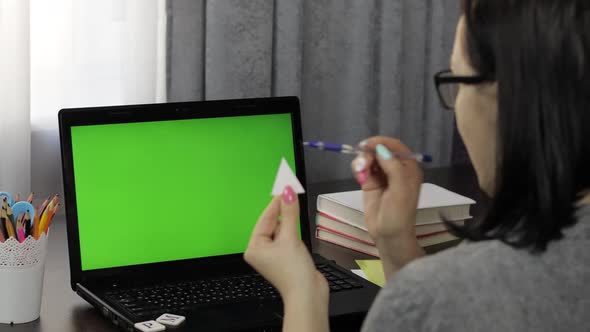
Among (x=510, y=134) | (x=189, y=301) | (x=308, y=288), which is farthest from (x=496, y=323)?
(x=189, y=301)

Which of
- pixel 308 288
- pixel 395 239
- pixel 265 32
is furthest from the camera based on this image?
pixel 265 32

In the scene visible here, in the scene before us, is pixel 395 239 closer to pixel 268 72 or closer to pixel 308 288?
pixel 308 288

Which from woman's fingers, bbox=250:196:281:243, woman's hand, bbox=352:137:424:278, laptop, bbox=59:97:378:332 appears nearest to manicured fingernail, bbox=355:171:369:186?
woman's hand, bbox=352:137:424:278

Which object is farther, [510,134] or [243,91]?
[243,91]

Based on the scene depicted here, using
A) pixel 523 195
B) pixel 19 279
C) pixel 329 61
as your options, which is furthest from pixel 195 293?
pixel 329 61

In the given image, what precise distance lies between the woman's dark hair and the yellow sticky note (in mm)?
614

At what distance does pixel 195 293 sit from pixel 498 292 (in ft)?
2.08

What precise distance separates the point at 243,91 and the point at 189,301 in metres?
1.09

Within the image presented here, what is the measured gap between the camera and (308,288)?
101 centimetres

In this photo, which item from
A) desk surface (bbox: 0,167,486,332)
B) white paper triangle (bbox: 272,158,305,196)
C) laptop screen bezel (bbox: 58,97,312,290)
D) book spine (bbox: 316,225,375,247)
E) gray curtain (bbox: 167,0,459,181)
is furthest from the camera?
gray curtain (bbox: 167,0,459,181)

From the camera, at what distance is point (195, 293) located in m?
1.31

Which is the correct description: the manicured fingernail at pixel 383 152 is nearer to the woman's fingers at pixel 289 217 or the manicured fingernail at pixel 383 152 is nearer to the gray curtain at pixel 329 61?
the woman's fingers at pixel 289 217

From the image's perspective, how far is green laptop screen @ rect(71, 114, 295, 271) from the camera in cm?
134

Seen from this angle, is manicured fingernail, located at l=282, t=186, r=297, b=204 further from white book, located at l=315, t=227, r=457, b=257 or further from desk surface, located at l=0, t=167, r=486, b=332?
white book, located at l=315, t=227, r=457, b=257
